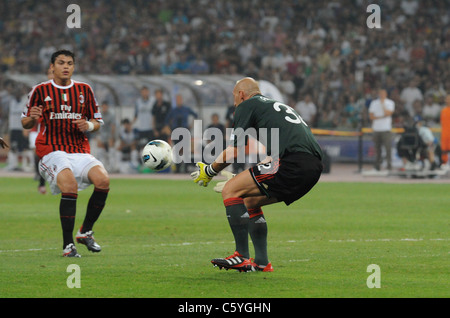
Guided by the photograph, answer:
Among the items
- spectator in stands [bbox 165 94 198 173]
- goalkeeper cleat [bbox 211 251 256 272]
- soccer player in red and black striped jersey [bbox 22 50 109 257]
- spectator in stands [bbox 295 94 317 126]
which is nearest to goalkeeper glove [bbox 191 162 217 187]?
goalkeeper cleat [bbox 211 251 256 272]

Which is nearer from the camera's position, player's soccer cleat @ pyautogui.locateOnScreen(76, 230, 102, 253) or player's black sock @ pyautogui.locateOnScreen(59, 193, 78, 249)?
player's black sock @ pyautogui.locateOnScreen(59, 193, 78, 249)

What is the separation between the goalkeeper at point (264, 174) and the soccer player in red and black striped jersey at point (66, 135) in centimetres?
213

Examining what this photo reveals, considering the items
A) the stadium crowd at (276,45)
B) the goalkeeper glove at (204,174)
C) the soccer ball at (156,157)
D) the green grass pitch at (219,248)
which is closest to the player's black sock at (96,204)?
the green grass pitch at (219,248)

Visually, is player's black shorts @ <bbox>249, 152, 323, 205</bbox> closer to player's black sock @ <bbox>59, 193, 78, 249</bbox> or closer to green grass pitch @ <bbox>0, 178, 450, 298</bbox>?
green grass pitch @ <bbox>0, 178, 450, 298</bbox>

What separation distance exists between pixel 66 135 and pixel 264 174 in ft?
9.94

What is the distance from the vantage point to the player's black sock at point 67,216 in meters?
10.2

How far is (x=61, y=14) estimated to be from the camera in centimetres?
3953

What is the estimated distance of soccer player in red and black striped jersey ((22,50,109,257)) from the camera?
34.6 feet

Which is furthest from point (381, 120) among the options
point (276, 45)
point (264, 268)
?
point (264, 268)

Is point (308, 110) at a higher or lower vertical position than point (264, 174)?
higher

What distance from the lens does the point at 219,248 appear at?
36.0 ft

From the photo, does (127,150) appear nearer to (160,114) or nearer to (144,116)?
(144,116)

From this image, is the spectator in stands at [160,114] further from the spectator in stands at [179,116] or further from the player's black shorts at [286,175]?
the player's black shorts at [286,175]

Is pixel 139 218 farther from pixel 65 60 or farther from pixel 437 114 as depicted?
pixel 437 114
